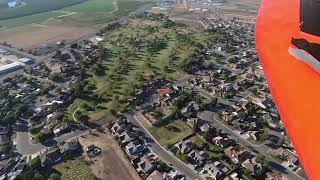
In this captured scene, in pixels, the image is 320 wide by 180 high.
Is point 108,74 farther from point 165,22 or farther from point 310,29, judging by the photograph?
point 310,29

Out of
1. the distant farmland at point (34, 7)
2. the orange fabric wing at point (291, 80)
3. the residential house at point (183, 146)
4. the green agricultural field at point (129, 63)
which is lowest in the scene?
the green agricultural field at point (129, 63)

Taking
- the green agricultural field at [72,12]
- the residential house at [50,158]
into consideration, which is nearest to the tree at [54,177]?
the residential house at [50,158]

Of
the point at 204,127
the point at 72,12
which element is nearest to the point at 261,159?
the point at 204,127

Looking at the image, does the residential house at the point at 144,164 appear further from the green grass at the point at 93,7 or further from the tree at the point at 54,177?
the green grass at the point at 93,7

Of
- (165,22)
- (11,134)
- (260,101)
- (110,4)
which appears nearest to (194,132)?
(260,101)

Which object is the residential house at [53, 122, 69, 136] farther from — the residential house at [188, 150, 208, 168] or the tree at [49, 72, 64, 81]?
the tree at [49, 72, 64, 81]

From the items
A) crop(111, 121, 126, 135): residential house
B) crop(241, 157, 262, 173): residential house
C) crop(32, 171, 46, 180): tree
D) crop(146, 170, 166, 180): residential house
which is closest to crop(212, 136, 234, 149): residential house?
crop(241, 157, 262, 173): residential house
